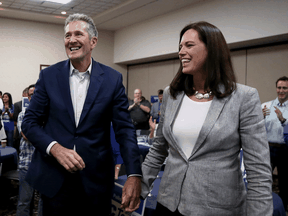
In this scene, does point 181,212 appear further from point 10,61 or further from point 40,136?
point 10,61

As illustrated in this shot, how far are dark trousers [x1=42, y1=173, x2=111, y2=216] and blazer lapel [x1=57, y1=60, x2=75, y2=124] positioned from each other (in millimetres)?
317


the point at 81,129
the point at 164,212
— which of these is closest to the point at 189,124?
the point at 164,212

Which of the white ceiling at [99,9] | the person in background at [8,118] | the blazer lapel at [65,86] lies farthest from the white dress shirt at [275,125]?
the person in background at [8,118]

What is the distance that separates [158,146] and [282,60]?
554cm

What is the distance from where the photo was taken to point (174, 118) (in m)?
1.17

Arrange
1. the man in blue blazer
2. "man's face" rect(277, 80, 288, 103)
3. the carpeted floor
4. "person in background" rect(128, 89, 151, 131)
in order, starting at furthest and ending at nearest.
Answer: "person in background" rect(128, 89, 151, 131), "man's face" rect(277, 80, 288, 103), the carpeted floor, the man in blue blazer

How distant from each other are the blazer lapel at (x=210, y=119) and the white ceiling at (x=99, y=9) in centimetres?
636

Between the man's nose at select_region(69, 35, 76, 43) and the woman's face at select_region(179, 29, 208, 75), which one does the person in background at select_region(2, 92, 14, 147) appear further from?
the woman's face at select_region(179, 29, 208, 75)

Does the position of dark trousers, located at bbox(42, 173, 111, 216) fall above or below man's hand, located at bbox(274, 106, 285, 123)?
below

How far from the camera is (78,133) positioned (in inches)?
51.4

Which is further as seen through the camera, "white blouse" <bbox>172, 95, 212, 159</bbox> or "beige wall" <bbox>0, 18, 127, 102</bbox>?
"beige wall" <bbox>0, 18, 127, 102</bbox>

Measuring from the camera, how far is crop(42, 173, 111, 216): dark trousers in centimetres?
129

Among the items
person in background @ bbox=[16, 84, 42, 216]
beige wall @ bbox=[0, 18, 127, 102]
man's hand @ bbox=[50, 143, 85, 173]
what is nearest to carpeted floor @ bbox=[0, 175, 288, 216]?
person in background @ bbox=[16, 84, 42, 216]

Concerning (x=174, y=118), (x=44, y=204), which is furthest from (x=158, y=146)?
(x=44, y=204)
